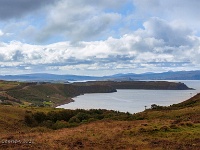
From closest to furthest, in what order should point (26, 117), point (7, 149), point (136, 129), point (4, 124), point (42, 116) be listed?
point (7, 149), point (136, 129), point (4, 124), point (26, 117), point (42, 116)

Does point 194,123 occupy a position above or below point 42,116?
above

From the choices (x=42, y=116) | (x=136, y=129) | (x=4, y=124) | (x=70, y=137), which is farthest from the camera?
(x=42, y=116)

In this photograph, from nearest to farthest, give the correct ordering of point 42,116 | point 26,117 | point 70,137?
1. point 70,137
2. point 26,117
3. point 42,116

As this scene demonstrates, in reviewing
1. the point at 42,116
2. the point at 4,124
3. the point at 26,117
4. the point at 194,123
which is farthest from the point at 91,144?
the point at 42,116

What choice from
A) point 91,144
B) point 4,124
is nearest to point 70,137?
point 91,144

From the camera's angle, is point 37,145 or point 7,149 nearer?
point 7,149

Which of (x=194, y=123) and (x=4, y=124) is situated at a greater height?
(x=194, y=123)

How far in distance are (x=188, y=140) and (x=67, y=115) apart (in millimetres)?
60191

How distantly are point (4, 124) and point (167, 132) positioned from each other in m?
36.3

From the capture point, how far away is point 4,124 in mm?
59188

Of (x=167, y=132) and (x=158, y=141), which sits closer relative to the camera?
(x=158, y=141)

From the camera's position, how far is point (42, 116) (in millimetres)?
84312

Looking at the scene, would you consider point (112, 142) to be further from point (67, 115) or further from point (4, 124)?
point (67, 115)

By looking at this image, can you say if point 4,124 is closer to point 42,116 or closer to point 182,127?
point 42,116
